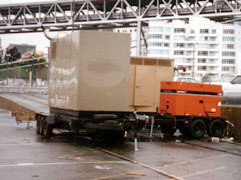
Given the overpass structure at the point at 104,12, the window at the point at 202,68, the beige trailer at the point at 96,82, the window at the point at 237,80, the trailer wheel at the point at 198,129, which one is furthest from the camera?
the window at the point at 202,68

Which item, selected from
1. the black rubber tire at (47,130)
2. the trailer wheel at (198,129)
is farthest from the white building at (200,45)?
the black rubber tire at (47,130)

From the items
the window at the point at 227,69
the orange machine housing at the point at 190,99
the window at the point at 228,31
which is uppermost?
the window at the point at 228,31

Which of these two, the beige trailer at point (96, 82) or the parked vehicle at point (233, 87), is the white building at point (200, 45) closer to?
the parked vehicle at point (233, 87)

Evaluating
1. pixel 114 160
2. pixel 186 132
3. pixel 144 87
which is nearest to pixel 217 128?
pixel 186 132

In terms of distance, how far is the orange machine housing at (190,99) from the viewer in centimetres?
1966

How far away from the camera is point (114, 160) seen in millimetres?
12406

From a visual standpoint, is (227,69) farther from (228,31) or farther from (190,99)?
(190,99)

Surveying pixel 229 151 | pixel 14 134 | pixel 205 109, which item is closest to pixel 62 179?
pixel 229 151

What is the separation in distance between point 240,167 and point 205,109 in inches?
326

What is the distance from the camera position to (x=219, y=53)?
125m

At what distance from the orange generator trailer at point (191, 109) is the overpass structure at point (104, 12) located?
48972 mm

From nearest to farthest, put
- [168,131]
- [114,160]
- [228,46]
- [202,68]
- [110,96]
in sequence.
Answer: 1. [114,160]
2. [110,96]
3. [168,131]
4. [202,68]
5. [228,46]

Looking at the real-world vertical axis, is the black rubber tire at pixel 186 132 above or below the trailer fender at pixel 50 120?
below

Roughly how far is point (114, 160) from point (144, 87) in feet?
30.4
